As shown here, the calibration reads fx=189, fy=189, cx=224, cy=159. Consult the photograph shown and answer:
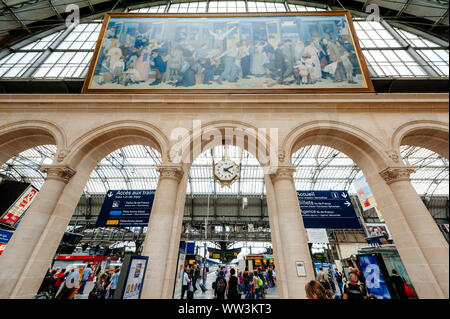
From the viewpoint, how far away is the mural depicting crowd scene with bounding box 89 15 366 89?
304 inches

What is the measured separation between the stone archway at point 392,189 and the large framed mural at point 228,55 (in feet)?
6.46

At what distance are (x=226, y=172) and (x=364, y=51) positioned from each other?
12.3 m

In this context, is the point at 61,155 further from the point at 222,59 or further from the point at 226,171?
the point at 222,59

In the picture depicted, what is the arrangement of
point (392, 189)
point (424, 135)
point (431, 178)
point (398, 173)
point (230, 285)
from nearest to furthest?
point (398, 173) < point (392, 189) < point (424, 135) < point (230, 285) < point (431, 178)

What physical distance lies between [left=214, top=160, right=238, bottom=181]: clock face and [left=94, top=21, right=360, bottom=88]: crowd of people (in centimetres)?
329

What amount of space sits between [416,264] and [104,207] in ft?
37.4

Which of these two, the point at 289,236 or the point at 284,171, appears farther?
the point at 284,171

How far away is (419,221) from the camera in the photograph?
5.03 m

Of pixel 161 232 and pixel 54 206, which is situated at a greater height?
pixel 54 206

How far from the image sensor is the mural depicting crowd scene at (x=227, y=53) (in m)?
7.73

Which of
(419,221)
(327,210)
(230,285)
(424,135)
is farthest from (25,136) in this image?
(424,135)

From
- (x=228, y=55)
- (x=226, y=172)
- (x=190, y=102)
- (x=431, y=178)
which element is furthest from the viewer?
(x=431, y=178)

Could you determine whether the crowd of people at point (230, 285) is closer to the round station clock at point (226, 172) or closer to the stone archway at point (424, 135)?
the round station clock at point (226, 172)

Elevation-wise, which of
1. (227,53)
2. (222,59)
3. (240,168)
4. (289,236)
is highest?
(240,168)
